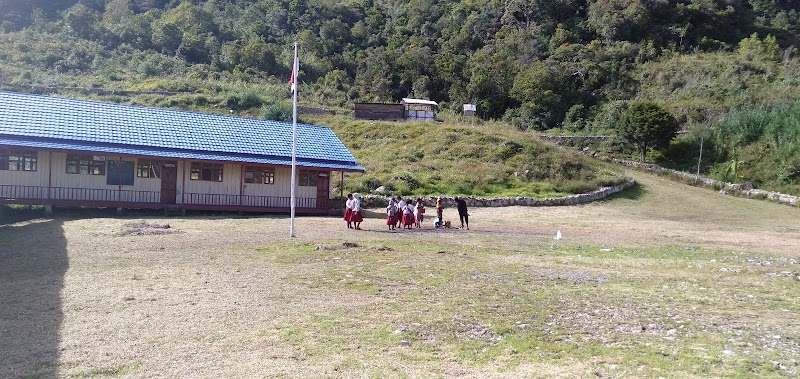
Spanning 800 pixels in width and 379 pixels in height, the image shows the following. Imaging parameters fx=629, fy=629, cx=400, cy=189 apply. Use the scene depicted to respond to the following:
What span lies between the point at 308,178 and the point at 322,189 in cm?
81

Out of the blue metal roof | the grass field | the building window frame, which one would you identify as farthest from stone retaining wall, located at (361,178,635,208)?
the grass field

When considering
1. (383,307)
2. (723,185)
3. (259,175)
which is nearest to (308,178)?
(259,175)

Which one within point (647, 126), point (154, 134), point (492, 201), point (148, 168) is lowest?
point (492, 201)

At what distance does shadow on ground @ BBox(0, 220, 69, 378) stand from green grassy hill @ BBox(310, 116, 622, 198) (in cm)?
1833

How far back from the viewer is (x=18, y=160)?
23688mm

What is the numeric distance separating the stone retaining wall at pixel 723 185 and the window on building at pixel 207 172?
27.8m

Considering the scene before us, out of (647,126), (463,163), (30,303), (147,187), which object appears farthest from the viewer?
(647,126)

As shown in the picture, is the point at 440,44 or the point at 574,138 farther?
the point at 440,44

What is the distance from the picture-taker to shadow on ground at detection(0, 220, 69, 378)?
22.2 feet

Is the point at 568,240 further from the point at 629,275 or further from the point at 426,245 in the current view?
the point at 629,275

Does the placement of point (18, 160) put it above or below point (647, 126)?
below

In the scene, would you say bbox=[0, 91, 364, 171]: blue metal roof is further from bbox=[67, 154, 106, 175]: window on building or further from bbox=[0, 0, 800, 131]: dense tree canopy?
bbox=[0, 0, 800, 131]: dense tree canopy

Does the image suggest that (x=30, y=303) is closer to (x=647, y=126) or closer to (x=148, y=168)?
(x=148, y=168)

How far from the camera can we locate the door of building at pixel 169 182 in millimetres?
25984
